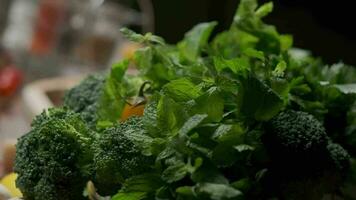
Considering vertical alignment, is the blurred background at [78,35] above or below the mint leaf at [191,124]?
above

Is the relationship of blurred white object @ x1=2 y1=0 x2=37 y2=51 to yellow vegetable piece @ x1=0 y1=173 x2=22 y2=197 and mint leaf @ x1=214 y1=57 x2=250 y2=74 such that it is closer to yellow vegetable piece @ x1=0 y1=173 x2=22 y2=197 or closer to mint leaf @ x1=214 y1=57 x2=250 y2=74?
yellow vegetable piece @ x1=0 y1=173 x2=22 y2=197

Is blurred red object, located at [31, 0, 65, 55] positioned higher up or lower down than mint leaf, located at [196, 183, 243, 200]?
higher up

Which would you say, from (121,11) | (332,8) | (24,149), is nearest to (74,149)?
(24,149)

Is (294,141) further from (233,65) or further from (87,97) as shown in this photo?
(87,97)

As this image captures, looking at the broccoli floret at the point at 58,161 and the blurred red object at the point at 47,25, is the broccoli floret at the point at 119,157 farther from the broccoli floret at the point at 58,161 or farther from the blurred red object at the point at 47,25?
the blurred red object at the point at 47,25

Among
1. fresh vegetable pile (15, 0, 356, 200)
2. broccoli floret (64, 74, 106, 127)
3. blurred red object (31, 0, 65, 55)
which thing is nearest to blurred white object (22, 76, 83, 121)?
broccoli floret (64, 74, 106, 127)

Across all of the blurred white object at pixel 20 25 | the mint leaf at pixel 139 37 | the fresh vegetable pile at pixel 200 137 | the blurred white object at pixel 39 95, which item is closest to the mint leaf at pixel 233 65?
the fresh vegetable pile at pixel 200 137
